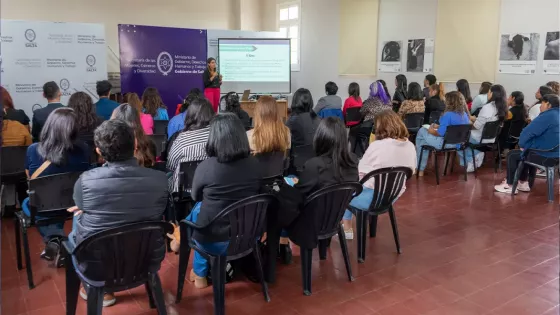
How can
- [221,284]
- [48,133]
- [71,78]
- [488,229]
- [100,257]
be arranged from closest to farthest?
[100,257]
[221,284]
[48,133]
[488,229]
[71,78]

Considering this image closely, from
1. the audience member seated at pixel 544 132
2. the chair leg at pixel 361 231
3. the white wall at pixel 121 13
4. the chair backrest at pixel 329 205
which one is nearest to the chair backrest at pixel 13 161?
the chair backrest at pixel 329 205

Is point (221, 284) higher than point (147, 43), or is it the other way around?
point (147, 43)

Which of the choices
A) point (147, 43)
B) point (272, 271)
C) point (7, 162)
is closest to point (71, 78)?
point (147, 43)

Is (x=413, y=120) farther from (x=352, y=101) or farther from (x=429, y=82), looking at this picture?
(x=429, y=82)

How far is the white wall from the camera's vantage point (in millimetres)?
7805

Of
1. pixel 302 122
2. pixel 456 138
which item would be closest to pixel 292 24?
pixel 456 138

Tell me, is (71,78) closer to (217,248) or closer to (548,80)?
(217,248)

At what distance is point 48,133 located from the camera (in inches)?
116

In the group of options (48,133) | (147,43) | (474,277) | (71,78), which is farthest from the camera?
(147,43)

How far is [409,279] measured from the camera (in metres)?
3.13

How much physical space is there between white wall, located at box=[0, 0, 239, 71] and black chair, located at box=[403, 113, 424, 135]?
5505 mm

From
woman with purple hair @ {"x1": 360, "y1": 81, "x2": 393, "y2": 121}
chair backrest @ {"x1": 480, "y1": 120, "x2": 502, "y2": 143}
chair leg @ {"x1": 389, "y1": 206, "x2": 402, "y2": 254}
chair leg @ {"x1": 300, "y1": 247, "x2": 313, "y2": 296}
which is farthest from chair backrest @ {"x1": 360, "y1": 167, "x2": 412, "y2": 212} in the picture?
chair backrest @ {"x1": 480, "y1": 120, "x2": 502, "y2": 143}

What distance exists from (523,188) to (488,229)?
60.9 inches

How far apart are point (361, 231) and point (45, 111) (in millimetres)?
3315
